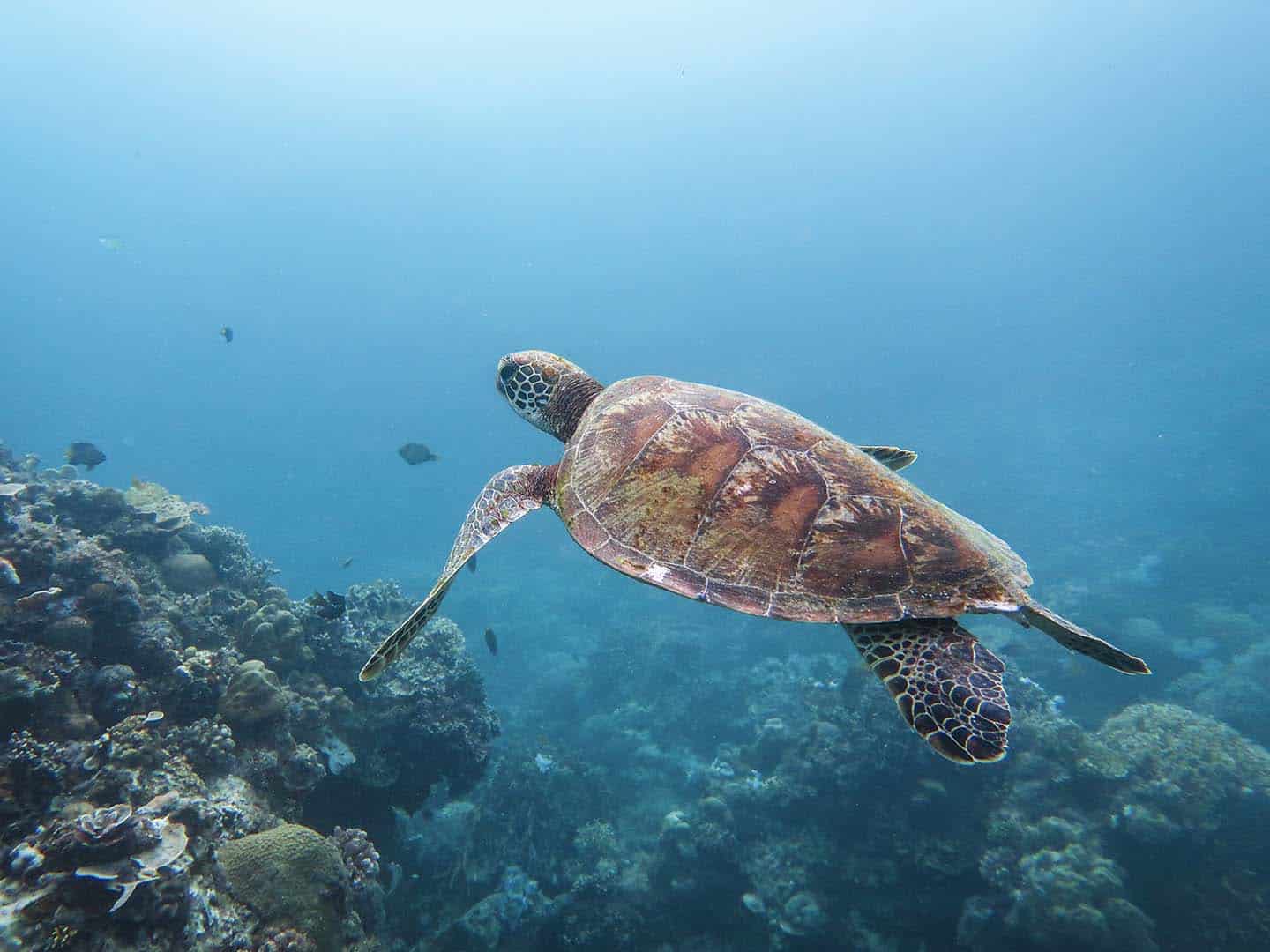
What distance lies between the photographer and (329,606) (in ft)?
28.2

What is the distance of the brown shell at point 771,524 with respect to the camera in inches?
124

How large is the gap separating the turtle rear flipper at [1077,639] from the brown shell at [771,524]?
128 millimetres

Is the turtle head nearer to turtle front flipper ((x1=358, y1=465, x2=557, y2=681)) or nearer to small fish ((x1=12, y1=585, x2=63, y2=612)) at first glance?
turtle front flipper ((x1=358, y1=465, x2=557, y2=681))

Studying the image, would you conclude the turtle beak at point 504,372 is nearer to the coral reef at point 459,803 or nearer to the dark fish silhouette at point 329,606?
the coral reef at point 459,803

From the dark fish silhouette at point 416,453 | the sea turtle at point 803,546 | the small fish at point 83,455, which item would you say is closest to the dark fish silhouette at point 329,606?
the sea turtle at point 803,546

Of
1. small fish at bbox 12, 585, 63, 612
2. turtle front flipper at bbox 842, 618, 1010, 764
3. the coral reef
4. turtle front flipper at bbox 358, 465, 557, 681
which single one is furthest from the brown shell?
small fish at bbox 12, 585, 63, 612

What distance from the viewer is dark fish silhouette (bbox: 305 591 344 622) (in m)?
8.60

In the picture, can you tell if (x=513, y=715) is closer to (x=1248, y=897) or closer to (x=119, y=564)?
(x=119, y=564)

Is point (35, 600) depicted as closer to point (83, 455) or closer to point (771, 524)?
point (771, 524)

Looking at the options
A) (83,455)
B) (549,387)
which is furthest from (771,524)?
(83,455)

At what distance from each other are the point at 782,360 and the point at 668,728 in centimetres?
7258

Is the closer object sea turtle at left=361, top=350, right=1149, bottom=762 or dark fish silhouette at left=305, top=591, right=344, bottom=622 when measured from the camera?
sea turtle at left=361, top=350, right=1149, bottom=762

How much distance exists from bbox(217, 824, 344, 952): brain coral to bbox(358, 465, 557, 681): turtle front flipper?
159cm

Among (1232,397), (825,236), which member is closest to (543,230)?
(825,236)
